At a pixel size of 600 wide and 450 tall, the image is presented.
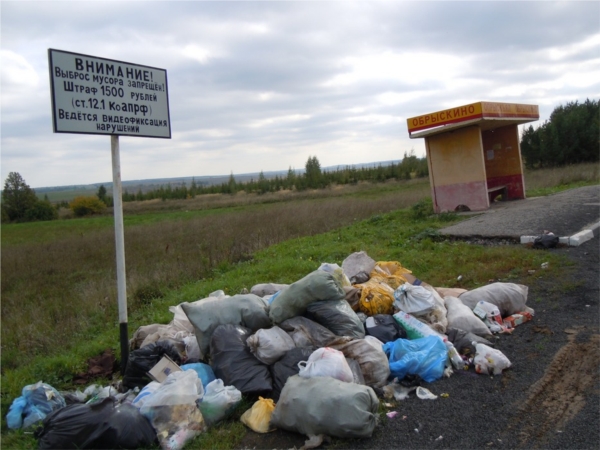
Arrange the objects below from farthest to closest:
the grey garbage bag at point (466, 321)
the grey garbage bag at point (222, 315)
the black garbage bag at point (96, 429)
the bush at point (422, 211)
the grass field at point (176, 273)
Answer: the bush at point (422, 211) < the grass field at point (176, 273) < the grey garbage bag at point (466, 321) < the grey garbage bag at point (222, 315) < the black garbage bag at point (96, 429)

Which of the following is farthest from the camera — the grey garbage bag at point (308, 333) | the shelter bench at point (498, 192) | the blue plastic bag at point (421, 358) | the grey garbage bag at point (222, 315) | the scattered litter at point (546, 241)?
the shelter bench at point (498, 192)

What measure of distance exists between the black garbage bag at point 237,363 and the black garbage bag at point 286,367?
5 cm

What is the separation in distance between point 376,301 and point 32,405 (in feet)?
10.6

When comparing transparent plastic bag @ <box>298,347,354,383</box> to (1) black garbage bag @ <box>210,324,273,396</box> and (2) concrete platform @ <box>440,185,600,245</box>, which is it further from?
(2) concrete platform @ <box>440,185,600,245</box>

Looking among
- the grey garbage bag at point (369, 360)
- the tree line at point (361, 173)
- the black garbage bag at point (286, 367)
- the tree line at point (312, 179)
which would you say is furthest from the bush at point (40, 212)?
the grey garbage bag at point (369, 360)

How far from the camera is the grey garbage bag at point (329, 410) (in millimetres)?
3078

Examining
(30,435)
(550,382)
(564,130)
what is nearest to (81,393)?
(30,435)

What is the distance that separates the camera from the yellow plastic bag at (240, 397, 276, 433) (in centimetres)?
337

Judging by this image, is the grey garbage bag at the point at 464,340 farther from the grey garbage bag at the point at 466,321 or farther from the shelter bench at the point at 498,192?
the shelter bench at the point at 498,192

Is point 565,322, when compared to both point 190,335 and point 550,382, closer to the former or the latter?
point 550,382

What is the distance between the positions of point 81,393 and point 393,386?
103 inches

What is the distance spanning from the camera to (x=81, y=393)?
4.15 metres

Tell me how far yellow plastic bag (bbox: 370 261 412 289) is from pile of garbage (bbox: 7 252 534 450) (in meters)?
0.33

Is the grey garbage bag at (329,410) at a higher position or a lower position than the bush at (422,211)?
lower
